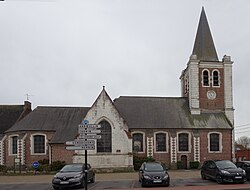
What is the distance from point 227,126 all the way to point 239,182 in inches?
825

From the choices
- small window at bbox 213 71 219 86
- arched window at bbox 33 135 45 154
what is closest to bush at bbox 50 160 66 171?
arched window at bbox 33 135 45 154

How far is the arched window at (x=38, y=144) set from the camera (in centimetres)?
3909

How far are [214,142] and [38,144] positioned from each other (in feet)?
65.8

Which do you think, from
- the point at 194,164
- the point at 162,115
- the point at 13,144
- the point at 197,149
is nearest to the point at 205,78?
the point at 162,115

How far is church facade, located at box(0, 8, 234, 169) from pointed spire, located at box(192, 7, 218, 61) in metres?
0.13

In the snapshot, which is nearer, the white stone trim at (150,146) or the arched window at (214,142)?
the white stone trim at (150,146)

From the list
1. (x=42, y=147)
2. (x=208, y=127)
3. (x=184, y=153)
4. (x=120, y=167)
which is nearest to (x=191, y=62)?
(x=208, y=127)

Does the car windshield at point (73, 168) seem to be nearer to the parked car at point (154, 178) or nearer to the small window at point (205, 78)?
the parked car at point (154, 178)

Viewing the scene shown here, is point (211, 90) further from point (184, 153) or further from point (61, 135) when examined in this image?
point (61, 135)

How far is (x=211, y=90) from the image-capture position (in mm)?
42844

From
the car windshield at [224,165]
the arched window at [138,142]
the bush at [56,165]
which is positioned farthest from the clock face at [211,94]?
the car windshield at [224,165]

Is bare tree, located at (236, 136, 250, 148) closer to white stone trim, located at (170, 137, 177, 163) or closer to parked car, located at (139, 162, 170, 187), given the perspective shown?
white stone trim, located at (170, 137, 177, 163)

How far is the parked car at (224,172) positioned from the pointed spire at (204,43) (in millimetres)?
23890

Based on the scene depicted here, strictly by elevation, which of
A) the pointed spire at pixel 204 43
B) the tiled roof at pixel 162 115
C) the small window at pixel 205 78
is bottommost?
the tiled roof at pixel 162 115
